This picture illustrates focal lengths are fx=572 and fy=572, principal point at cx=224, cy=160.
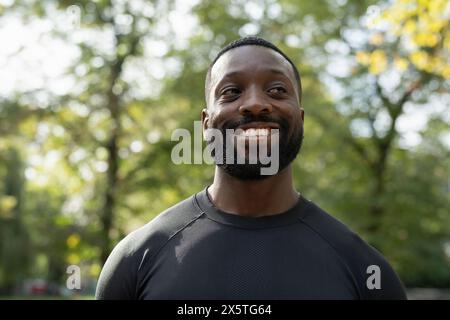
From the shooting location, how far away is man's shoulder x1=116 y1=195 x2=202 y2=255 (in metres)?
2.38

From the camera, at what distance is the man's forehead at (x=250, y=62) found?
8.00 ft

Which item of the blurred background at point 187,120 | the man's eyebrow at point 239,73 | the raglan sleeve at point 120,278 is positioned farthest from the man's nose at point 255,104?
the blurred background at point 187,120

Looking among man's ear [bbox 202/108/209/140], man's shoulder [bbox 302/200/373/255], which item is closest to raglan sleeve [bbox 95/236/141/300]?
man's ear [bbox 202/108/209/140]

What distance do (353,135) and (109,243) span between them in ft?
22.7

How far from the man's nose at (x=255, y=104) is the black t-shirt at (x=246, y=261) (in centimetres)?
44

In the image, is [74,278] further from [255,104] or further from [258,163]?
[255,104]

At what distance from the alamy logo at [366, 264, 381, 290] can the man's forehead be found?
87cm

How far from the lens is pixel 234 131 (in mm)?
2381

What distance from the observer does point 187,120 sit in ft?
43.7

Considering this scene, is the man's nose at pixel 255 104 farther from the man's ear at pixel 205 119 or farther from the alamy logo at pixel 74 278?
the alamy logo at pixel 74 278
